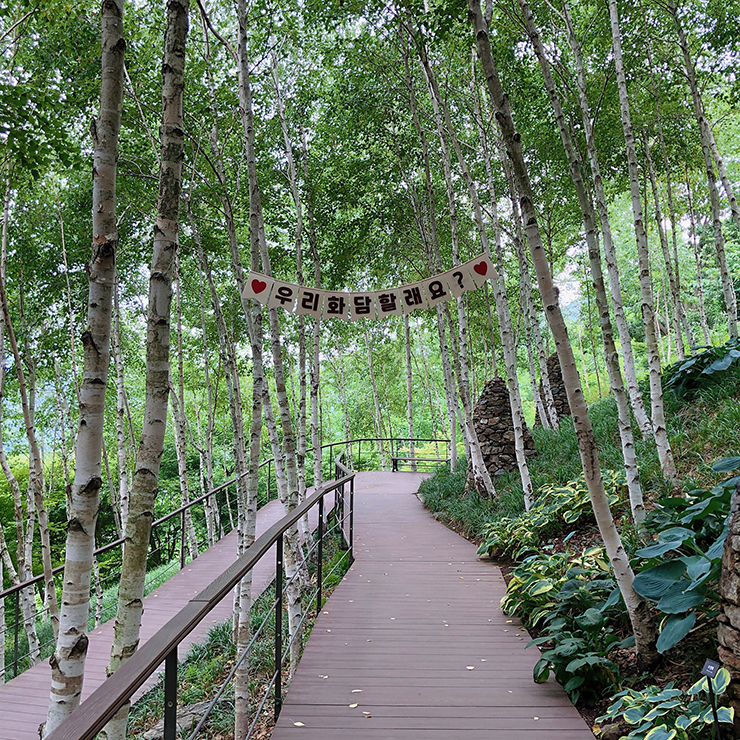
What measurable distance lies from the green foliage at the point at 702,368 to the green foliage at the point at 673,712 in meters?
3.92

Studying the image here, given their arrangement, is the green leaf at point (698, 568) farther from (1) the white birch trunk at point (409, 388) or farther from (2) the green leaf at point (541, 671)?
(1) the white birch trunk at point (409, 388)

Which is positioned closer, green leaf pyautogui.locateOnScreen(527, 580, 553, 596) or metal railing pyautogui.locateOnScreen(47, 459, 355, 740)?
metal railing pyautogui.locateOnScreen(47, 459, 355, 740)

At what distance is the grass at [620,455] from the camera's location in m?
4.05

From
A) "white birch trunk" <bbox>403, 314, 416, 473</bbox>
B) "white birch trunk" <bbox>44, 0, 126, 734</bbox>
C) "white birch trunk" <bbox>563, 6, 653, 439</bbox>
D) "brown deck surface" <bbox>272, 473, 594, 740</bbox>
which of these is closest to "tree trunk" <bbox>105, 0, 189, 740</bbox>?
"white birch trunk" <bbox>44, 0, 126, 734</bbox>

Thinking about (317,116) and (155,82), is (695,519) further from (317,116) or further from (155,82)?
(317,116)

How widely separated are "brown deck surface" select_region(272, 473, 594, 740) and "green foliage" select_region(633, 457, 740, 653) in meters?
0.62

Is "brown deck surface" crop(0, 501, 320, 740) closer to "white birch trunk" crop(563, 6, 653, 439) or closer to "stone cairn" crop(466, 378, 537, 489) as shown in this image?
"stone cairn" crop(466, 378, 537, 489)

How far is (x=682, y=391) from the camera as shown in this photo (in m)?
5.31

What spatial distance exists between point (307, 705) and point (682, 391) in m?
4.78

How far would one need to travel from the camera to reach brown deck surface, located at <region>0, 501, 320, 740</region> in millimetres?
3988

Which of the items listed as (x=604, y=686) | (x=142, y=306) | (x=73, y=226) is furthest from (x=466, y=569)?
(x=142, y=306)

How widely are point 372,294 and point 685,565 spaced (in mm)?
2987

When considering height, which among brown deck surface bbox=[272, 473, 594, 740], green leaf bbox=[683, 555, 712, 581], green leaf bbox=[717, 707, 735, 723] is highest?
green leaf bbox=[683, 555, 712, 581]

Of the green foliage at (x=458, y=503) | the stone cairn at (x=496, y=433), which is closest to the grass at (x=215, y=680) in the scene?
the green foliage at (x=458, y=503)
